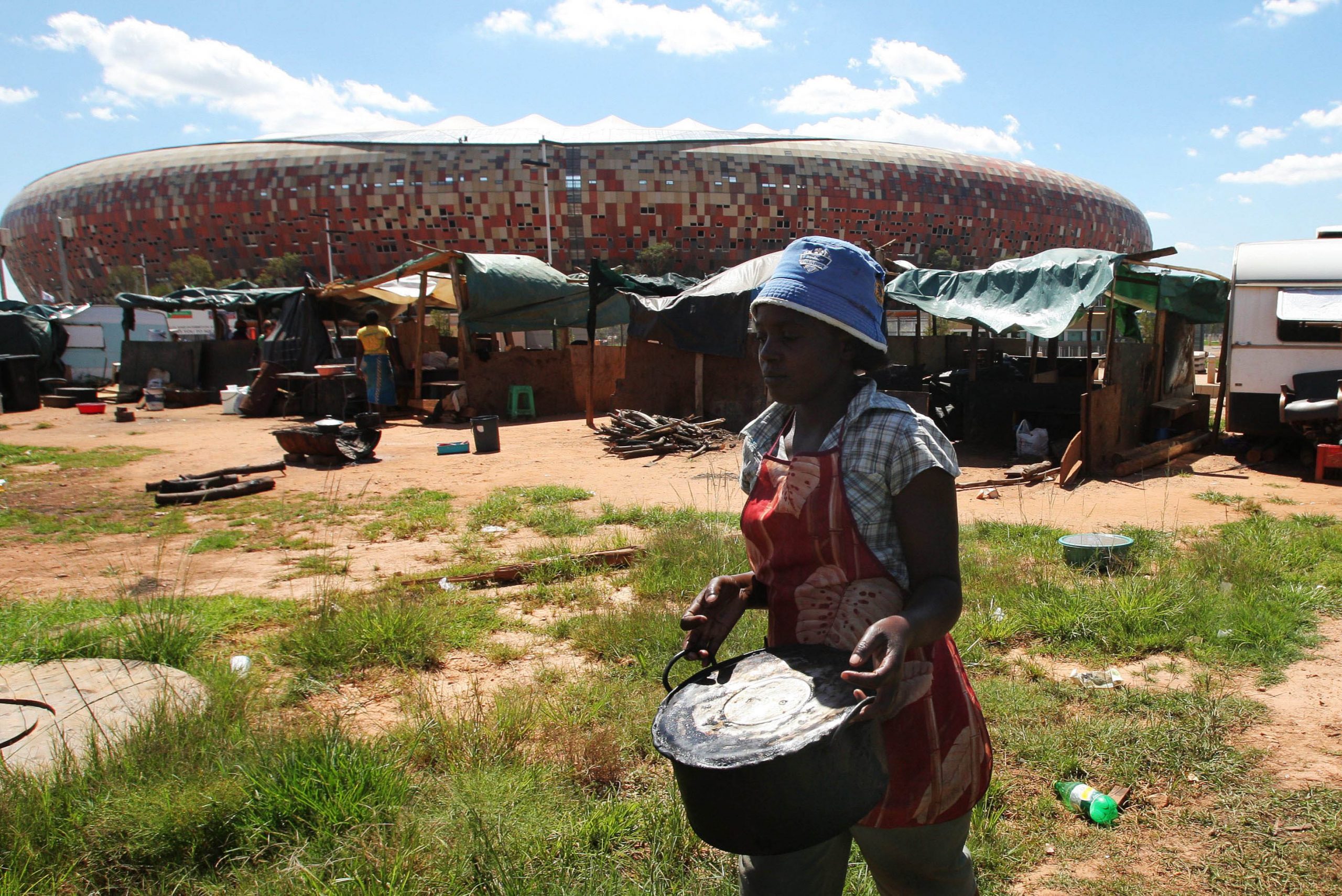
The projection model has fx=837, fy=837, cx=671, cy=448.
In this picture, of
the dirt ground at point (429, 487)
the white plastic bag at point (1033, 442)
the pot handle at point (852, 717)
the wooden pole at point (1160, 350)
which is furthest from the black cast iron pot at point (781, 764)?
the wooden pole at point (1160, 350)

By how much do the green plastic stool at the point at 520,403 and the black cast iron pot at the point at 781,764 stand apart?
1558cm

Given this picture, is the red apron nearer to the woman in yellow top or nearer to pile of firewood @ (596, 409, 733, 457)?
pile of firewood @ (596, 409, 733, 457)

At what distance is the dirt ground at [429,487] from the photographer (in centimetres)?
585

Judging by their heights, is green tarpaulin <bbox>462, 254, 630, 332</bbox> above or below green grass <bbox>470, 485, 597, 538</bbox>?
above

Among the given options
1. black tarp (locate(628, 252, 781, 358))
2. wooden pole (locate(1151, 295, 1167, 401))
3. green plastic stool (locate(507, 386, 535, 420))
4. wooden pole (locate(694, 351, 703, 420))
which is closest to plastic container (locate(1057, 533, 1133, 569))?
wooden pole (locate(1151, 295, 1167, 401))

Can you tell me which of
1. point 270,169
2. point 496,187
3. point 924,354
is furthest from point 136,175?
point 924,354

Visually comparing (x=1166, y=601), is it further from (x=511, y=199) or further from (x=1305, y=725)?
(x=511, y=199)

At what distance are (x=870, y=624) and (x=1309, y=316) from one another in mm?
11238

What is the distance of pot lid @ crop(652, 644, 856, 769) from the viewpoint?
4.49ft

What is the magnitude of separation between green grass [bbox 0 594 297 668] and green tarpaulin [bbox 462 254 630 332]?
11.4 m

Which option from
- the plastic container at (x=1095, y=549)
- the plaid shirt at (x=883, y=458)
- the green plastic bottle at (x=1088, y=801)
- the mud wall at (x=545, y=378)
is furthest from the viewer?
the mud wall at (x=545, y=378)

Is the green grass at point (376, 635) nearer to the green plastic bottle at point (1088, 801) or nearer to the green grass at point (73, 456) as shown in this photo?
the green plastic bottle at point (1088, 801)

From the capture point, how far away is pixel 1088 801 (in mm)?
2795

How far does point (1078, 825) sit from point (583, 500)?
248 inches
